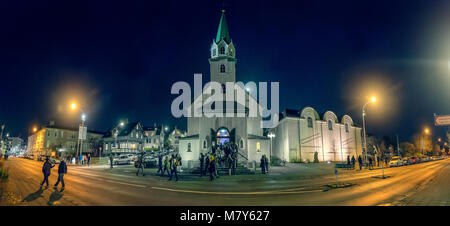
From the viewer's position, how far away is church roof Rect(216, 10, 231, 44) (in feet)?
101

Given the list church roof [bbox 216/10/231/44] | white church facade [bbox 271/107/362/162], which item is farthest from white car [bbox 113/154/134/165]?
white church facade [bbox 271/107/362/162]

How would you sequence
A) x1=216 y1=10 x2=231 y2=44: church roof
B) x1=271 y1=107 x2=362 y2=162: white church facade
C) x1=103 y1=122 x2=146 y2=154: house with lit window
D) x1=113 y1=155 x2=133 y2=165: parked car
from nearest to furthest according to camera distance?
x1=216 y1=10 x2=231 y2=44: church roof < x1=113 y1=155 x2=133 y2=165: parked car < x1=271 y1=107 x2=362 y2=162: white church facade < x1=103 y1=122 x2=146 y2=154: house with lit window

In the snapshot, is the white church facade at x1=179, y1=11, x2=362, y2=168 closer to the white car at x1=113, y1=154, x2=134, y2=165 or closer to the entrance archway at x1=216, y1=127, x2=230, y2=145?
the entrance archway at x1=216, y1=127, x2=230, y2=145

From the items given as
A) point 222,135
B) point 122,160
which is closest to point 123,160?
point 122,160

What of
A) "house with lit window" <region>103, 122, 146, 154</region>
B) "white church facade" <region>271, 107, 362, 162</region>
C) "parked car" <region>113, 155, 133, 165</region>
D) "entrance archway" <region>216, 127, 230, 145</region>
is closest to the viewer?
"entrance archway" <region>216, 127, 230, 145</region>

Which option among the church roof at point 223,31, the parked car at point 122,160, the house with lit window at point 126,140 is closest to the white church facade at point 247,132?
the church roof at point 223,31

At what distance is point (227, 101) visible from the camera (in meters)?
28.0

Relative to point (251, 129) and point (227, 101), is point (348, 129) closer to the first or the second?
point (251, 129)

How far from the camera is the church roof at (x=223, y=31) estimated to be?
3070 centimetres

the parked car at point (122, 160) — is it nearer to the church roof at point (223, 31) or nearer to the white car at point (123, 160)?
the white car at point (123, 160)

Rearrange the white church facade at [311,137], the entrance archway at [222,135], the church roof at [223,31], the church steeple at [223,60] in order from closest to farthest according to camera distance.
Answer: the entrance archway at [222,135] → the church steeple at [223,60] → the church roof at [223,31] → the white church facade at [311,137]

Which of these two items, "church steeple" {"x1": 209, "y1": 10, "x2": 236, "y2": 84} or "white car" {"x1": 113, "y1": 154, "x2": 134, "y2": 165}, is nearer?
"church steeple" {"x1": 209, "y1": 10, "x2": 236, "y2": 84}

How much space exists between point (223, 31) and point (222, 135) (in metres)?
15.2
